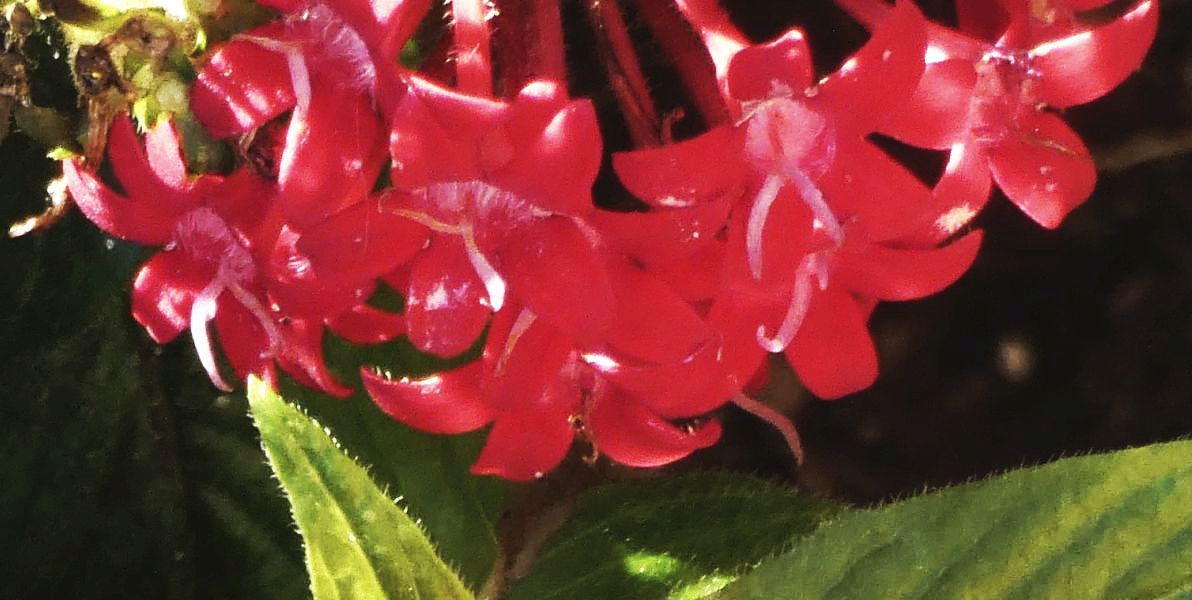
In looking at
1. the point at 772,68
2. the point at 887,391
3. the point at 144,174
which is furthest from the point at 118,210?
the point at 887,391

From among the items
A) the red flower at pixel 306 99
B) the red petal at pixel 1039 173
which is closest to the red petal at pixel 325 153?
the red flower at pixel 306 99

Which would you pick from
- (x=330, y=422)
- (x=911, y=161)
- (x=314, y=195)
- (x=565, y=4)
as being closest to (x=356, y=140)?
(x=314, y=195)

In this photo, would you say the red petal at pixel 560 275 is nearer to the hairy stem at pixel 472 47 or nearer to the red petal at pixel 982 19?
the hairy stem at pixel 472 47

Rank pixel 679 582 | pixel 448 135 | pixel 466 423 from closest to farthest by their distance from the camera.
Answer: pixel 448 135 < pixel 466 423 < pixel 679 582

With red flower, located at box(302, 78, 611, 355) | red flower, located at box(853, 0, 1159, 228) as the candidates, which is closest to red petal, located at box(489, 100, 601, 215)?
red flower, located at box(302, 78, 611, 355)

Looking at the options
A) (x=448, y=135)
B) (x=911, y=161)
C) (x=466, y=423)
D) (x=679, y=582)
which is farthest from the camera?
(x=911, y=161)

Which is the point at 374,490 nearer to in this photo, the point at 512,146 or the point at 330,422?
the point at 512,146
